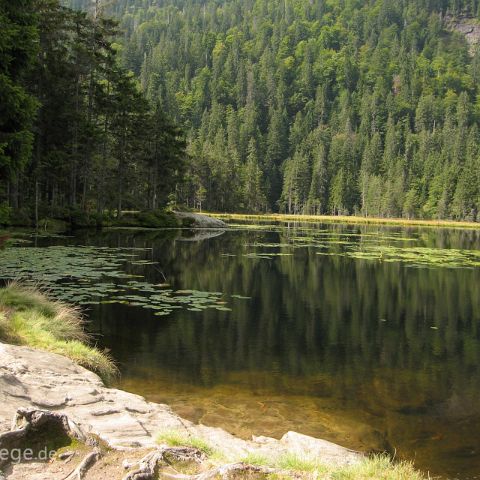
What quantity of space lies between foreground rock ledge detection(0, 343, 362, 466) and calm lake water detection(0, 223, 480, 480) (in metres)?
1.25

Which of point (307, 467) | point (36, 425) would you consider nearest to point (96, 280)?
point (36, 425)

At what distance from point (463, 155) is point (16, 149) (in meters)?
148

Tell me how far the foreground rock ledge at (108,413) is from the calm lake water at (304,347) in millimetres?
1251

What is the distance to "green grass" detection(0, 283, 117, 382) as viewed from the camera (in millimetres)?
9867

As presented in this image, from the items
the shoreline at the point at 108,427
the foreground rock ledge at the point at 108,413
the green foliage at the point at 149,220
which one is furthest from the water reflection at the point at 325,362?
the green foliage at the point at 149,220

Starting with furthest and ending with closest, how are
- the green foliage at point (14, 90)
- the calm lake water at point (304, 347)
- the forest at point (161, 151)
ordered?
the forest at point (161, 151) < the green foliage at point (14, 90) < the calm lake water at point (304, 347)

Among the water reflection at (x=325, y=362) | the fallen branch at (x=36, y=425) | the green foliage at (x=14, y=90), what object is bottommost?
the water reflection at (x=325, y=362)

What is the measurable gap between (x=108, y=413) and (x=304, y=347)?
743 centimetres

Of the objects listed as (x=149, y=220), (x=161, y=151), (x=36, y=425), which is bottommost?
(x=36, y=425)

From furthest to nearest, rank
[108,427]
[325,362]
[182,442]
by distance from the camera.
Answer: [325,362] → [108,427] → [182,442]

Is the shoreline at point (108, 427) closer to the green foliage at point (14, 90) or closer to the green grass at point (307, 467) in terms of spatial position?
the green grass at point (307, 467)

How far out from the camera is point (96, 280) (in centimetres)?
2003

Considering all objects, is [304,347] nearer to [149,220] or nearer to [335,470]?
[335,470]

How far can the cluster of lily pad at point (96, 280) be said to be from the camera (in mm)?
16875
